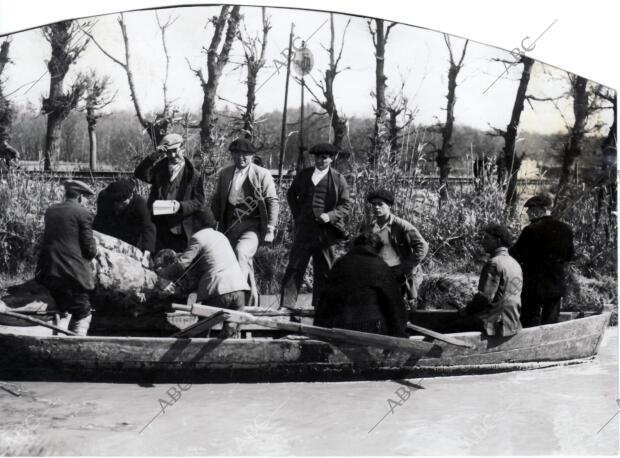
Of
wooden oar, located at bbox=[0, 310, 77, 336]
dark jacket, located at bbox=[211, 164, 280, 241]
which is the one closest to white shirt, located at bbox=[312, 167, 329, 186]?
dark jacket, located at bbox=[211, 164, 280, 241]

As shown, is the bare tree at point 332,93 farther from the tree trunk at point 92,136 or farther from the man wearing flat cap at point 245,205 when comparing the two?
the tree trunk at point 92,136

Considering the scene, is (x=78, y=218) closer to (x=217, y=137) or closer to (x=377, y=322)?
(x=217, y=137)

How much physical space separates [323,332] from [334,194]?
871mm

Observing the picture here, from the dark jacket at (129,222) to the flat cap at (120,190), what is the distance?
26 millimetres

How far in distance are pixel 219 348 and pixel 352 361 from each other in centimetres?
76

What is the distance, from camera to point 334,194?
5977mm

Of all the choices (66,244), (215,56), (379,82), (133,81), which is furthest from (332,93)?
(66,244)

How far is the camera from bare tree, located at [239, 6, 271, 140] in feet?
18.5

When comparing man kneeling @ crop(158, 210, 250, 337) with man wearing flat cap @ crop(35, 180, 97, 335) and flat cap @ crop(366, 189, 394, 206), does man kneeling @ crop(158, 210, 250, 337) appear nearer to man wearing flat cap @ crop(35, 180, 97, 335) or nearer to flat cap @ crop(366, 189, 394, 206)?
man wearing flat cap @ crop(35, 180, 97, 335)

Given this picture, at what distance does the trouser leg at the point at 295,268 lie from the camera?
19.6ft

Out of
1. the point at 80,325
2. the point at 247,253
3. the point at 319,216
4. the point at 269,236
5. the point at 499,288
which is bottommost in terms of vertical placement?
the point at 80,325

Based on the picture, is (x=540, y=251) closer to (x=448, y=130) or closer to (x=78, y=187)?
(x=448, y=130)

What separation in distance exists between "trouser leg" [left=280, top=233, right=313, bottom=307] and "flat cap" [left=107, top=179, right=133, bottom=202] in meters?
1.01

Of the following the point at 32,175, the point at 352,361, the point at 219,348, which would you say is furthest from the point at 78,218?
the point at 352,361
